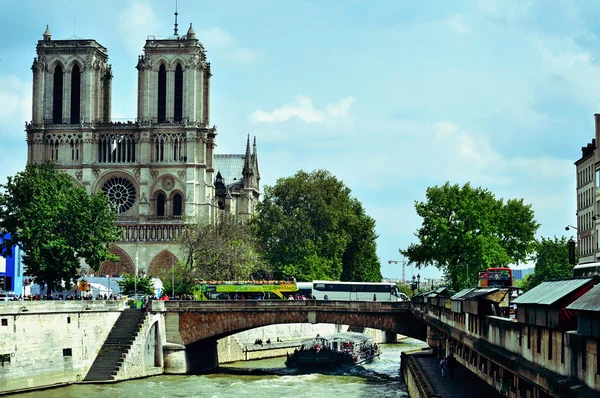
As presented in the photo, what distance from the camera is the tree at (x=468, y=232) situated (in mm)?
104750

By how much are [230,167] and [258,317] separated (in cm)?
11022

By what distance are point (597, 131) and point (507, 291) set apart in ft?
131

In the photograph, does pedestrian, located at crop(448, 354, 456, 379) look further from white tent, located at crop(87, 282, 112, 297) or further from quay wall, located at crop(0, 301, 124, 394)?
white tent, located at crop(87, 282, 112, 297)

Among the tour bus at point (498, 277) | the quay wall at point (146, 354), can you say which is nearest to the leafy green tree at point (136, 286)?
the quay wall at point (146, 354)

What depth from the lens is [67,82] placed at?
158500 millimetres

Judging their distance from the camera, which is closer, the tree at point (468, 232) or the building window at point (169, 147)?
the tree at point (468, 232)

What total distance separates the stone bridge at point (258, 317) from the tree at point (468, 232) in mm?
18916

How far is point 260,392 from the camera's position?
69.6 m

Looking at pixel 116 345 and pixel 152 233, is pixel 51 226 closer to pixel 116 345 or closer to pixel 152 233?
pixel 116 345

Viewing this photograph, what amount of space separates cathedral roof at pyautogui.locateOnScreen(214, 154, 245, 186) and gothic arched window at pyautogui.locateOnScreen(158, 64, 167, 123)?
34.6 m

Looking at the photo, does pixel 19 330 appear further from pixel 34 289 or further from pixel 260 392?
pixel 34 289

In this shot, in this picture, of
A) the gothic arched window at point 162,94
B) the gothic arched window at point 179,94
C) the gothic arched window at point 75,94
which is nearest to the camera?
the gothic arched window at point 179,94

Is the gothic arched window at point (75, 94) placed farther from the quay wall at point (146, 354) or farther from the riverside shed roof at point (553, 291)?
the riverside shed roof at point (553, 291)

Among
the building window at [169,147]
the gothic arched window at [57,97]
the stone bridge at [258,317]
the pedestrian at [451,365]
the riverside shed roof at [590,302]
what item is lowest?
the pedestrian at [451,365]
